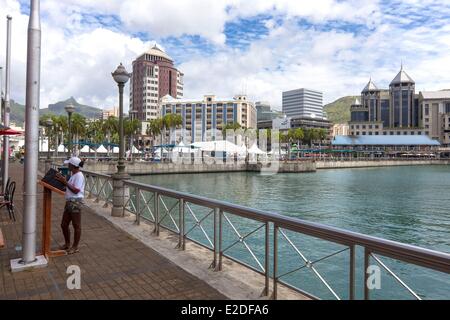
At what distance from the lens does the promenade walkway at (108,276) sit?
5.05 m

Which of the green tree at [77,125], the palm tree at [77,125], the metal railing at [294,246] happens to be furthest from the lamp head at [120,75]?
the palm tree at [77,125]

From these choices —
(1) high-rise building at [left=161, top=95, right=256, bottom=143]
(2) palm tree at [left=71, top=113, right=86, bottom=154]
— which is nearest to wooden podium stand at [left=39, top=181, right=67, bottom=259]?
(2) palm tree at [left=71, top=113, right=86, bottom=154]

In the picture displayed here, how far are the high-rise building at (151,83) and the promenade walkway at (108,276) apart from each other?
501 feet

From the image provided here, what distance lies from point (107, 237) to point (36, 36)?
459cm

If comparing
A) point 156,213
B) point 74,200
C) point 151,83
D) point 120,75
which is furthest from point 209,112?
point 74,200

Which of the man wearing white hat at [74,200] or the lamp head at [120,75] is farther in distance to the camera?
the lamp head at [120,75]

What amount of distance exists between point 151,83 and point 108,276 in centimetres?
16469

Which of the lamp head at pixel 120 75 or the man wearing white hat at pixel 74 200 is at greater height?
the lamp head at pixel 120 75

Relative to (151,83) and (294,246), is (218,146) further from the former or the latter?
(151,83)

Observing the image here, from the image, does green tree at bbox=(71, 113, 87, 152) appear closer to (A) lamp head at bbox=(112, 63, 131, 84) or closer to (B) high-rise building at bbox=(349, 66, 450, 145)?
(A) lamp head at bbox=(112, 63, 131, 84)

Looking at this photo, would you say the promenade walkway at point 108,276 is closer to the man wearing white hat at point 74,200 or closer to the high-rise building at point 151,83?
the man wearing white hat at point 74,200

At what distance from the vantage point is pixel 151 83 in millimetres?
163625
